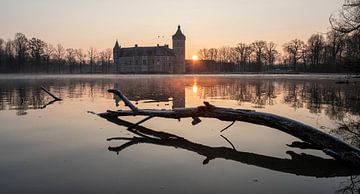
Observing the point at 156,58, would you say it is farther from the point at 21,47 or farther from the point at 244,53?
the point at 21,47

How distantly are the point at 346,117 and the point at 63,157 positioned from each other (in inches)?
443

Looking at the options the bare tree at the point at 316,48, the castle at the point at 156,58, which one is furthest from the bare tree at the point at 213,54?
the bare tree at the point at 316,48

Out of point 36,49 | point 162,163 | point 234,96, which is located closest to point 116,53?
point 36,49

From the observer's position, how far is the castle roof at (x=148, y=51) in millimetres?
138250

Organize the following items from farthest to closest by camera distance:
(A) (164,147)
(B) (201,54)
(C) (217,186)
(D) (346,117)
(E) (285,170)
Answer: (B) (201,54) → (D) (346,117) → (A) (164,147) → (E) (285,170) → (C) (217,186)

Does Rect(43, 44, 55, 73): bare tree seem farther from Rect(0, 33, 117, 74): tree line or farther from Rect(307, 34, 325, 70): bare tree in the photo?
Rect(307, 34, 325, 70): bare tree

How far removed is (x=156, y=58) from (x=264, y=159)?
13238 centimetres

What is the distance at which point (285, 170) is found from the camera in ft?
21.7

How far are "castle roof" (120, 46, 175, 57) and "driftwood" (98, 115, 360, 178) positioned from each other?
5122 inches

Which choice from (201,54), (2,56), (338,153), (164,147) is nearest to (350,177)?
(338,153)

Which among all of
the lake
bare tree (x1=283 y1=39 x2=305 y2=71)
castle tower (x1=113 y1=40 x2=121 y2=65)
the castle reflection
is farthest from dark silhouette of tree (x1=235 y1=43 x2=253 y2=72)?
the lake

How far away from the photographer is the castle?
451ft

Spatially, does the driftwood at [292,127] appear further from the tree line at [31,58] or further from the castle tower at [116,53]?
the castle tower at [116,53]

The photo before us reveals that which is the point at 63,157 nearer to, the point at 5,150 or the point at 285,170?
the point at 5,150
